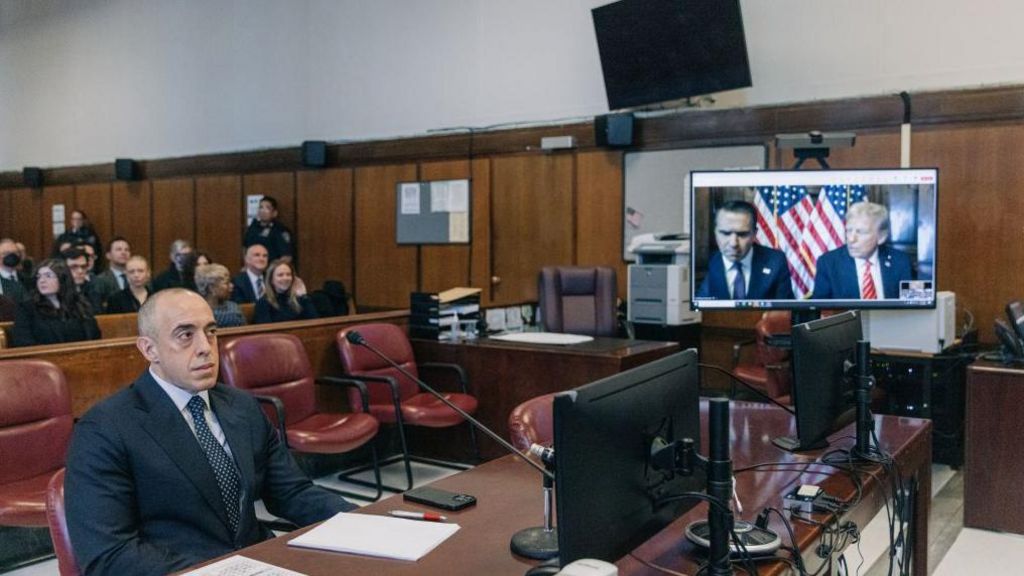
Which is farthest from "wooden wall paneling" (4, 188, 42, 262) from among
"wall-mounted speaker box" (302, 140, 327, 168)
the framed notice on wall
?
the framed notice on wall

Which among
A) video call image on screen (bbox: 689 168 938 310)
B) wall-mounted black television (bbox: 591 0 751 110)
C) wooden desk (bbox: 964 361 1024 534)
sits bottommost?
wooden desk (bbox: 964 361 1024 534)

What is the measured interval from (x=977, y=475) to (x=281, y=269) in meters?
4.09

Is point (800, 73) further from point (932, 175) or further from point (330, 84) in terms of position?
point (330, 84)

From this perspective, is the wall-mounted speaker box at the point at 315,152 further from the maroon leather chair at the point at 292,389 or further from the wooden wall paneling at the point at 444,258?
the maroon leather chair at the point at 292,389

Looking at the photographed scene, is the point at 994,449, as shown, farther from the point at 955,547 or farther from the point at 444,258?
the point at 444,258

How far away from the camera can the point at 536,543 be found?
1.78 metres

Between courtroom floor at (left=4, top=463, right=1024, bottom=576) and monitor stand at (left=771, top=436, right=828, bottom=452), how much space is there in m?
1.15

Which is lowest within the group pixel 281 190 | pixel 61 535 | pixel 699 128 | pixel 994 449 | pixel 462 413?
pixel 994 449

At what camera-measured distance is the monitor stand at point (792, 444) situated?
253 centimetres

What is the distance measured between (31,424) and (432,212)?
198 inches

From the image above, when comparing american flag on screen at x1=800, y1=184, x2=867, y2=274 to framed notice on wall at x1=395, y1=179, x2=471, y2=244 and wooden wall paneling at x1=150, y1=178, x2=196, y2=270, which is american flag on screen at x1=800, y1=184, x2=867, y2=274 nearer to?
framed notice on wall at x1=395, y1=179, x2=471, y2=244

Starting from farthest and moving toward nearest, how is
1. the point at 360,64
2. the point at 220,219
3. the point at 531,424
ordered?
the point at 220,219 → the point at 360,64 → the point at 531,424

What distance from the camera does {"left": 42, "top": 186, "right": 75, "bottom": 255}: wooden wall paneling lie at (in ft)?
37.8

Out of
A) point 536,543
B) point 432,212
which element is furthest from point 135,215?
point 536,543
